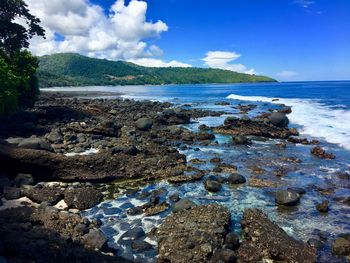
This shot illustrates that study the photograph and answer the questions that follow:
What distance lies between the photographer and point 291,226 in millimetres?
14820

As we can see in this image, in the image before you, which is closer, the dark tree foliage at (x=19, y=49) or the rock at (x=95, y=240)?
the rock at (x=95, y=240)

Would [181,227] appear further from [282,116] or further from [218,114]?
[218,114]

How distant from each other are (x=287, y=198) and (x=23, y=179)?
14.7 metres

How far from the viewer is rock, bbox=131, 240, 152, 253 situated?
12.8 m

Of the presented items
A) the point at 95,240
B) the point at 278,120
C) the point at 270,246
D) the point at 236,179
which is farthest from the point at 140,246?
the point at 278,120

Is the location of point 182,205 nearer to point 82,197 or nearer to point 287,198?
point 82,197

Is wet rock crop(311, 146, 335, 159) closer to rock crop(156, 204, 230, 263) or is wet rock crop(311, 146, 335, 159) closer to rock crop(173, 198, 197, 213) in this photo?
rock crop(156, 204, 230, 263)

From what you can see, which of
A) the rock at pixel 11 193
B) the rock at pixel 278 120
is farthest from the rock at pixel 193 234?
the rock at pixel 278 120

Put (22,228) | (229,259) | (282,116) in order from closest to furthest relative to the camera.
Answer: (229,259)
(22,228)
(282,116)

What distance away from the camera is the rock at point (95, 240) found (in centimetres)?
1254

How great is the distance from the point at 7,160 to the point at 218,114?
135 feet

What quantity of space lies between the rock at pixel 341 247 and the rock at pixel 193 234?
13.5 feet

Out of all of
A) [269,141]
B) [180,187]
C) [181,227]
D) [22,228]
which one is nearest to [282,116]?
[269,141]

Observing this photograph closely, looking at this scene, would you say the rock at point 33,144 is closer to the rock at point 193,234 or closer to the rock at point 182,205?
the rock at point 182,205
